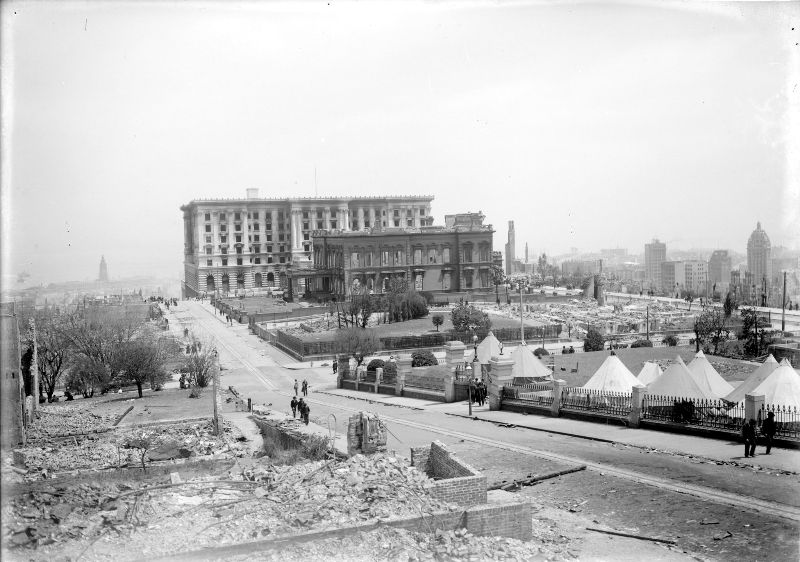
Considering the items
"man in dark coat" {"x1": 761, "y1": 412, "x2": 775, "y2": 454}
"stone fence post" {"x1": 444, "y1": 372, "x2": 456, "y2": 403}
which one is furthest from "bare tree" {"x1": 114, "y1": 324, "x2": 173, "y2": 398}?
"man in dark coat" {"x1": 761, "y1": 412, "x2": 775, "y2": 454}

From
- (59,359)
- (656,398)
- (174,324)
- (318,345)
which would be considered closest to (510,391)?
(656,398)

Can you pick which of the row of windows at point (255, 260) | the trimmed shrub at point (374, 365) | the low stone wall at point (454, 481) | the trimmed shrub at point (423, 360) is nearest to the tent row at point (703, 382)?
the low stone wall at point (454, 481)

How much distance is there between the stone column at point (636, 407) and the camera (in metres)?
21.6

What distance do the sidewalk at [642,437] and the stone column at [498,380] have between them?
16.3 inches

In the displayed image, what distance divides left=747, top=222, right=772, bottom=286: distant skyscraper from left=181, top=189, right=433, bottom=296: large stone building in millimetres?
43814

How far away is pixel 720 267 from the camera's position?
170750 millimetres

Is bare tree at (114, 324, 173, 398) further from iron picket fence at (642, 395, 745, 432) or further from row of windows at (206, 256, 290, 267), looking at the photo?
row of windows at (206, 256, 290, 267)

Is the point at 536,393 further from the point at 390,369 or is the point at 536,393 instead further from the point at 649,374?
the point at 390,369

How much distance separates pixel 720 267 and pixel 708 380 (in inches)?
6273

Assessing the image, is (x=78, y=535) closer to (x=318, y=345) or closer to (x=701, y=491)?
(x=701, y=491)

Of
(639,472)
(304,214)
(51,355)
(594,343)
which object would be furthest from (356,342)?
(304,214)

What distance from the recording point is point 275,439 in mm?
21250

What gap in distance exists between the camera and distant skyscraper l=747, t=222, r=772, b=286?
288ft

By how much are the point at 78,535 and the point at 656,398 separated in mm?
16600
